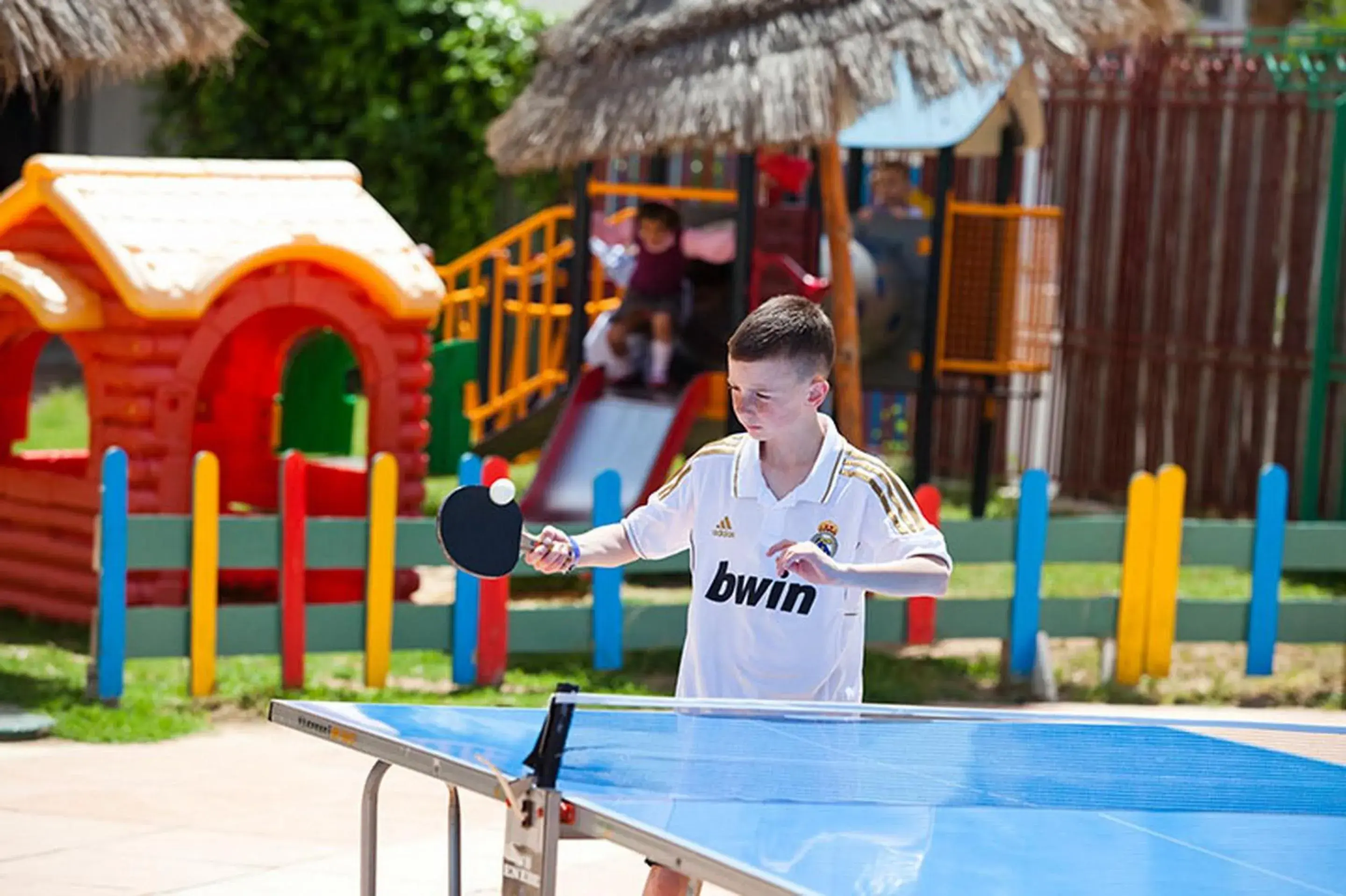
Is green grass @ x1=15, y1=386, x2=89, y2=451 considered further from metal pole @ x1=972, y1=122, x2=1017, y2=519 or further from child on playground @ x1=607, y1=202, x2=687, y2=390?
metal pole @ x1=972, y1=122, x2=1017, y2=519

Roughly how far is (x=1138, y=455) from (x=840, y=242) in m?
4.14

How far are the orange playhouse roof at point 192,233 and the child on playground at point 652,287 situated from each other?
7.46ft

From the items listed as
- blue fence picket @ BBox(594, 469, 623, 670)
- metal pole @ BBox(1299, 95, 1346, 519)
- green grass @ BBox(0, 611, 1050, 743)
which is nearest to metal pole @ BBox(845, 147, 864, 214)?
metal pole @ BBox(1299, 95, 1346, 519)

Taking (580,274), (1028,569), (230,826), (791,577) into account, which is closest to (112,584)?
(230,826)

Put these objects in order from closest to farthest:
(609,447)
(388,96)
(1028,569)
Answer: (1028,569), (609,447), (388,96)

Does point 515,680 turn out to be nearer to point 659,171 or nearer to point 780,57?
point 780,57

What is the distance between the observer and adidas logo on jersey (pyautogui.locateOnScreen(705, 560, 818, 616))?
3.96 metres

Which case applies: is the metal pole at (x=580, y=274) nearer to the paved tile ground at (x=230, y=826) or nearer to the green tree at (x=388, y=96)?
the paved tile ground at (x=230, y=826)

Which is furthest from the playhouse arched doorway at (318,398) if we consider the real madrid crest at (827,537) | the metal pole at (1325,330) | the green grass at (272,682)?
the real madrid crest at (827,537)

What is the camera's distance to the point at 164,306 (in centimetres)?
834

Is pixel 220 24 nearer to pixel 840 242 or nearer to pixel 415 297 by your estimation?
pixel 415 297

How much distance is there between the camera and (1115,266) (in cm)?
1366

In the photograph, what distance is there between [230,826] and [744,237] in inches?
207

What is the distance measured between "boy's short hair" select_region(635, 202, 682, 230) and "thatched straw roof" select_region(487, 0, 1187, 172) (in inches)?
49.0
